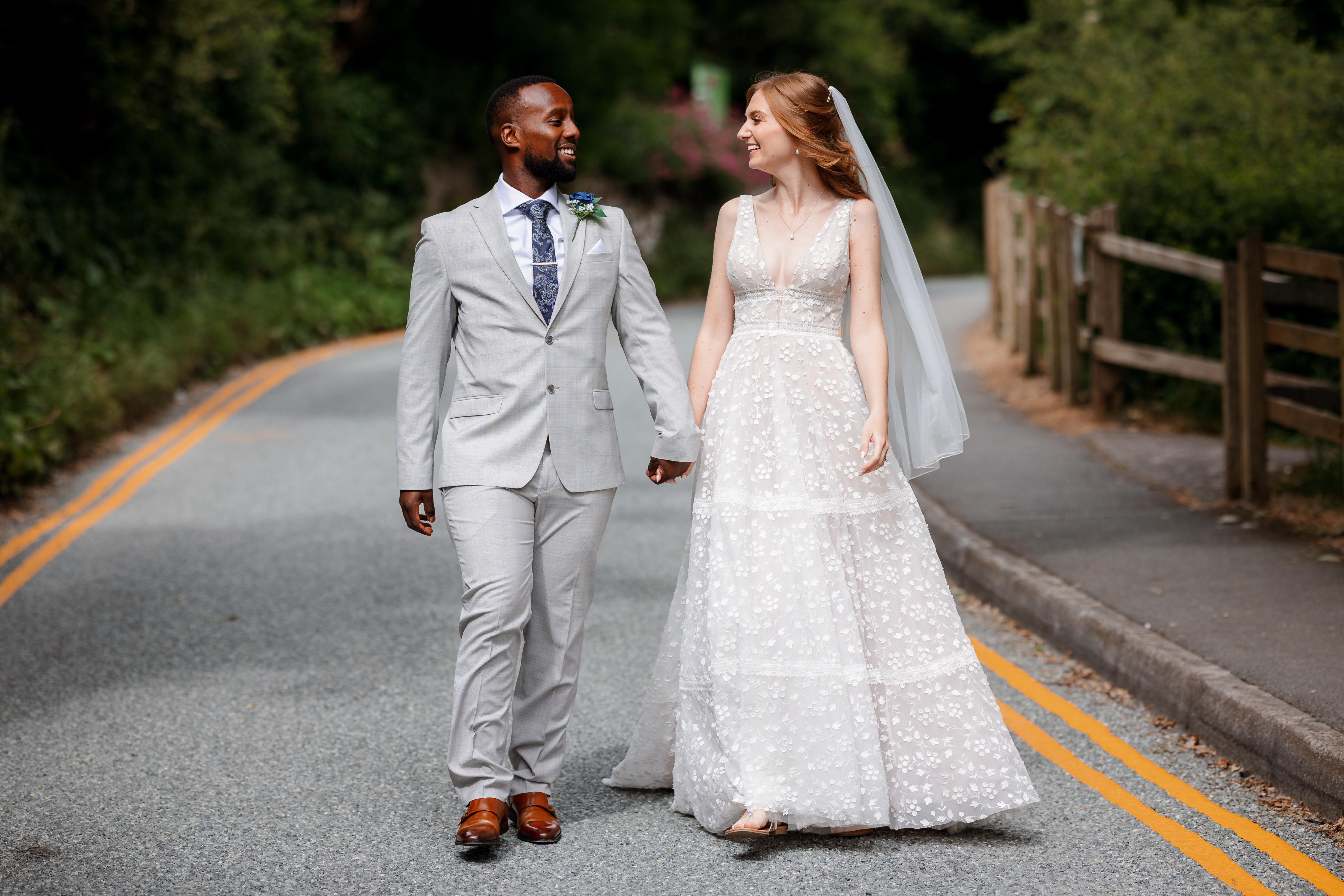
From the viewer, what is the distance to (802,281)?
4285 mm

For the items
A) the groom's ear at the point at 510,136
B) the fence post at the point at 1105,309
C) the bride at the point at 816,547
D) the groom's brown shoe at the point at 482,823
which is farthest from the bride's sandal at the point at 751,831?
the fence post at the point at 1105,309

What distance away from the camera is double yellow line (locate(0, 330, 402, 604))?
26.3ft

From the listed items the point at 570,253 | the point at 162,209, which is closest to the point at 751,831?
the point at 570,253

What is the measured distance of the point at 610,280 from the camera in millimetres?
4129

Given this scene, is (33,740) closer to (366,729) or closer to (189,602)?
(366,729)

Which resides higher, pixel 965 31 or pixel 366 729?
pixel 965 31

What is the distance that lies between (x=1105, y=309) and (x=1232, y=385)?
344 cm

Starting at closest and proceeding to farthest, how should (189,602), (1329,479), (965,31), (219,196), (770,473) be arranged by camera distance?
1. (770,473)
2. (189,602)
3. (1329,479)
4. (219,196)
5. (965,31)

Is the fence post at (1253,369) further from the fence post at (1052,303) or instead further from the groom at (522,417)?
the groom at (522,417)

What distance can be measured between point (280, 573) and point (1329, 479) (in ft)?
18.8

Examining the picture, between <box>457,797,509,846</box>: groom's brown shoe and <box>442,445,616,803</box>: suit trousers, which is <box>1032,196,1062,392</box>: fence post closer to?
<box>442,445,616,803</box>: suit trousers

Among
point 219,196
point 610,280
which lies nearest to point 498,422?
point 610,280

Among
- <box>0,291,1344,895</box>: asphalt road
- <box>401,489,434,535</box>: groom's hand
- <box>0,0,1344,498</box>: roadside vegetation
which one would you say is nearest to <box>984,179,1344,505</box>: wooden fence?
<box>0,0,1344,498</box>: roadside vegetation

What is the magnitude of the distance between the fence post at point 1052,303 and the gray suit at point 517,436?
371 inches
